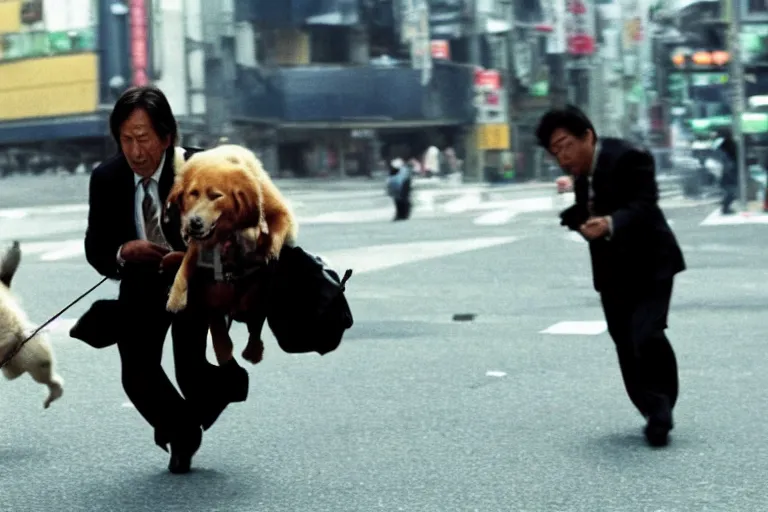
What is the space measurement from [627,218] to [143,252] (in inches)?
84.7

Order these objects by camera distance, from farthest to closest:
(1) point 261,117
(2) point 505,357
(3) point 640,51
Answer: (3) point 640,51
(1) point 261,117
(2) point 505,357

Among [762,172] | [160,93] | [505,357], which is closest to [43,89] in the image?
[762,172]

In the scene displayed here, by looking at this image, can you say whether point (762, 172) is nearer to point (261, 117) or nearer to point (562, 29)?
point (261, 117)

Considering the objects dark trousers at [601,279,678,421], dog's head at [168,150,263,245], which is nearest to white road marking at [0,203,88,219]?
dark trousers at [601,279,678,421]

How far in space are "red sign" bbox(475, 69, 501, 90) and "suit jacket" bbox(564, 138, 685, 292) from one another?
66.9 metres

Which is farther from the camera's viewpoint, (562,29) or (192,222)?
(562,29)

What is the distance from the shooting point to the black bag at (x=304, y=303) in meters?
5.99

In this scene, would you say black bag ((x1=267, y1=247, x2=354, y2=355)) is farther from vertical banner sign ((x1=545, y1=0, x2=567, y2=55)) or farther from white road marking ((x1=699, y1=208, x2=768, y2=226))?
vertical banner sign ((x1=545, y1=0, x2=567, y2=55))

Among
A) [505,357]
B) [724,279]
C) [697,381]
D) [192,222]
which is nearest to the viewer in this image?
[192,222]

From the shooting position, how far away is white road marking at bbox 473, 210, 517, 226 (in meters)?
32.7

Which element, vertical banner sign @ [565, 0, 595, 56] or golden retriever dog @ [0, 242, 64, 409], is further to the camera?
vertical banner sign @ [565, 0, 595, 56]

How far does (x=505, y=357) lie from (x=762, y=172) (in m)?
28.8

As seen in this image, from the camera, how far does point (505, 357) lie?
11.2 meters

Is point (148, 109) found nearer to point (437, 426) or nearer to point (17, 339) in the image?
point (17, 339)
